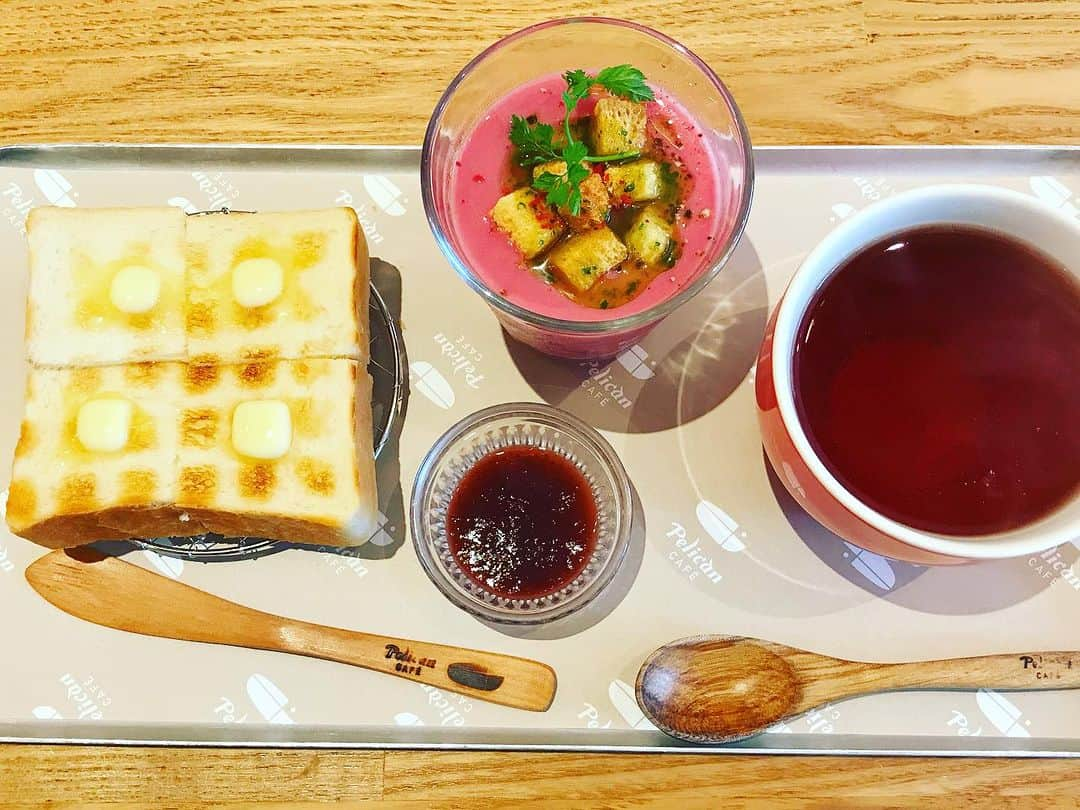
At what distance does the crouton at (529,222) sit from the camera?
4.36 feet

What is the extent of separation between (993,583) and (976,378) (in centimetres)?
44

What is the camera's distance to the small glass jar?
4.64ft

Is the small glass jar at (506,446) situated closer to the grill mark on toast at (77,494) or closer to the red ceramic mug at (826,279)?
the red ceramic mug at (826,279)

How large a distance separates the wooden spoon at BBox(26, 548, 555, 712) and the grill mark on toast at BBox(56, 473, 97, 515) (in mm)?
113

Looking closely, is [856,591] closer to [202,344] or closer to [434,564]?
[434,564]

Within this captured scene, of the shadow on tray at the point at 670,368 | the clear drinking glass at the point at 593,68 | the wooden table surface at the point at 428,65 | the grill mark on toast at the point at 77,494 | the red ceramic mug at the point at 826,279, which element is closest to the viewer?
the red ceramic mug at the point at 826,279

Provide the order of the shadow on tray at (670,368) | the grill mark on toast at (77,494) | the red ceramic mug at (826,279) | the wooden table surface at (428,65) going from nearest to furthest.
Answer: the red ceramic mug at (826,279) → the grill mark on toast at (77,494) → the shadow on tray at (670,368) → the wooden table surface at (428,65)

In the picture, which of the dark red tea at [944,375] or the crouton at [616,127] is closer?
the dark red tea at [944,375]

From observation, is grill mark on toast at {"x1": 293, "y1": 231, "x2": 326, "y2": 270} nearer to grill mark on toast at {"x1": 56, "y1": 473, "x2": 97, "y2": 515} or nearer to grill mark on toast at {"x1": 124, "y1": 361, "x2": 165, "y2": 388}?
grill mark on toast at {"x1": 124, "y1": 361, "x2": 165, "y2": 388}

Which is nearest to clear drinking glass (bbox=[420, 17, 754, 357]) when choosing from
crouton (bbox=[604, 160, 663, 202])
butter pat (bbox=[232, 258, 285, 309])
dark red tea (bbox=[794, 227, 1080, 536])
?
crouton (bbox=[604, 160, 663, 202])

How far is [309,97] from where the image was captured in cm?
166

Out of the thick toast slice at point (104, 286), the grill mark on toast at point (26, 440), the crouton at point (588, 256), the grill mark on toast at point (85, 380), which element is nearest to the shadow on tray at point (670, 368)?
the crouton at point (588, 256)

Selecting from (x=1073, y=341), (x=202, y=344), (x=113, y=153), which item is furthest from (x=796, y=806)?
(x=113, y=153)

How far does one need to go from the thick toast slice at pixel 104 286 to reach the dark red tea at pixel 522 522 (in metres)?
0.55
